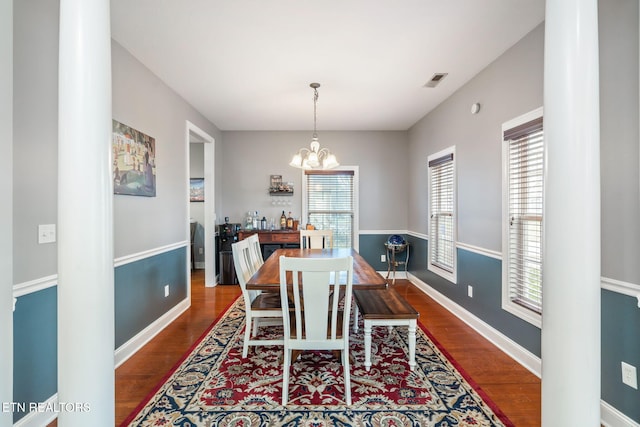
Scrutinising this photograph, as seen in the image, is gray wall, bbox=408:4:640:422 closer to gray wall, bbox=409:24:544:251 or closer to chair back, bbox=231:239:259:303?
gray wall, bbox=409:24:544:251

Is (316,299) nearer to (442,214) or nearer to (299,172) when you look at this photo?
(442,214)

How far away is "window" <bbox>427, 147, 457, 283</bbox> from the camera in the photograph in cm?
379

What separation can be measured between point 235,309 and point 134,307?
1253 mm

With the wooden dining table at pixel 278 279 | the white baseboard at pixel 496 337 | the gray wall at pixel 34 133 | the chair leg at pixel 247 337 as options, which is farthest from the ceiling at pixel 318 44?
the white baseboard at pixel 496 337

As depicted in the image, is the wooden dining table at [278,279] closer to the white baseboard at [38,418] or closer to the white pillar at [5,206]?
the white pillar at [5,206]

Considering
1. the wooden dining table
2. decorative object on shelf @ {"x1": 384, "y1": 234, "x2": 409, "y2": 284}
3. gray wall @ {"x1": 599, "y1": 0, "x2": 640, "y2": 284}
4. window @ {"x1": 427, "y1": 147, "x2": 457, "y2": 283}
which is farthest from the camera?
decorative object on shelf @ {"x1": 384, "y1": 234, "x2": 409, "y2": 284}

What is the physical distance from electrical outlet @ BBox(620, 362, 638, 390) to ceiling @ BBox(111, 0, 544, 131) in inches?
91.1

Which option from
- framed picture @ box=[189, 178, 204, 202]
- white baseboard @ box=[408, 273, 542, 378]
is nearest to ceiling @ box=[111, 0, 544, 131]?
white baseboard @ box=[408, 273, 542, 378]

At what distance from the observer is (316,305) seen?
1917mm

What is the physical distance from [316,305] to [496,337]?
1989 mm

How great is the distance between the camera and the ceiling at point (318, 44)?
2104 mm

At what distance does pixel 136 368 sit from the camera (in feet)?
7.95

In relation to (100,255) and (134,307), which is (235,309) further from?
(100,255)

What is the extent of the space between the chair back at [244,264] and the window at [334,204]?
8.40 ft
